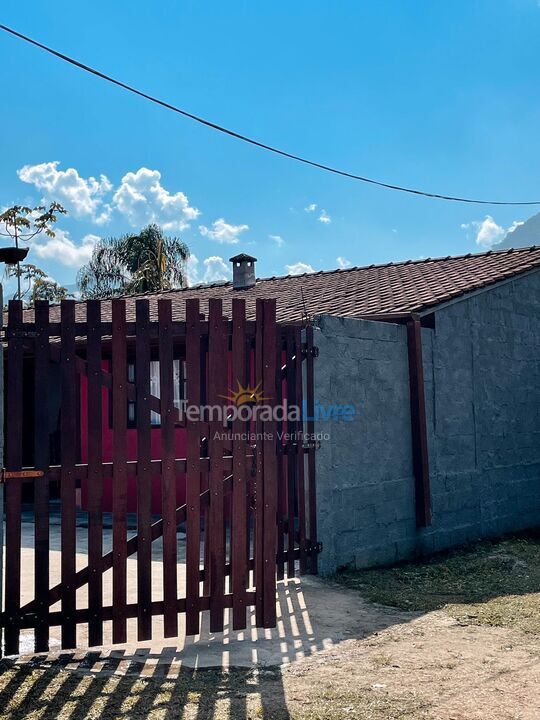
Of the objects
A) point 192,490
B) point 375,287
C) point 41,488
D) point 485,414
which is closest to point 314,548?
point 192,490

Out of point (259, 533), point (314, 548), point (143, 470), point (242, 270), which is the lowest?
point (314, 548)

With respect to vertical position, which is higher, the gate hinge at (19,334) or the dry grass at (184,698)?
the gate hinge at (19,334)

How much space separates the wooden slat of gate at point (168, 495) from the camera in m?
5.02

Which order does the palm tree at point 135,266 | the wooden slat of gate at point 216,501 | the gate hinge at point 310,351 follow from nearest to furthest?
the wooden slat of gate at point 216,501 < the gate hinge at point 310,351 < the palm tree at point 135,266

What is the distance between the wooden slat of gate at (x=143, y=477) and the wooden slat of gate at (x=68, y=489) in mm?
423

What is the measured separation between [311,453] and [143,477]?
92.0 inches

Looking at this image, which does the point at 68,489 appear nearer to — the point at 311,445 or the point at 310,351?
the point at 311,445

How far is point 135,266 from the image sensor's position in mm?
31859

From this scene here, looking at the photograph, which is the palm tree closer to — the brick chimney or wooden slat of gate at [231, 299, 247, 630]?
the brick chimney

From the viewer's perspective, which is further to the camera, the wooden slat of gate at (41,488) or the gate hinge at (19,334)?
the gate hinge at (19,334)

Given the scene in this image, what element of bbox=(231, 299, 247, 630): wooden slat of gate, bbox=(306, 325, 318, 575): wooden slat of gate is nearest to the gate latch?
bbox=(306, 325, 318, 575): wooden slat of gate

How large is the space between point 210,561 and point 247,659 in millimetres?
704

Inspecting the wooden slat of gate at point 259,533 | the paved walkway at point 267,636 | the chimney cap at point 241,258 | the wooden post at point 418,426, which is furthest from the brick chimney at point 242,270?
the wooden slat of gate at point 259,533

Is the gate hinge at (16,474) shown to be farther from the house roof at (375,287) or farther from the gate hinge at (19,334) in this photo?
the house roof at (375,287)
